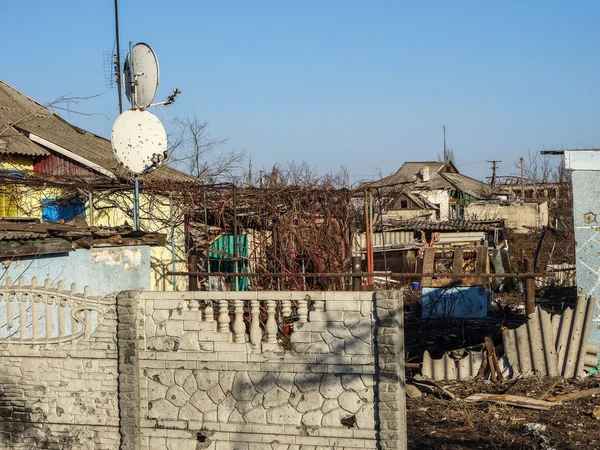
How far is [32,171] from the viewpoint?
50.8ft

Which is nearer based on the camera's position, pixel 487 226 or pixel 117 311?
pixel 117 311

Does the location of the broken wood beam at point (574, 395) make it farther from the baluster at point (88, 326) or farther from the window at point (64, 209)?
the window at point (64, 209)

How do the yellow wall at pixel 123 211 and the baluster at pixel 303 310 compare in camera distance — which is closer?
the baluster at pixel 303 310

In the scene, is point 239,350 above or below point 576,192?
below

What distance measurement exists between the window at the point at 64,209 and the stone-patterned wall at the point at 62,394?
7.79 metres

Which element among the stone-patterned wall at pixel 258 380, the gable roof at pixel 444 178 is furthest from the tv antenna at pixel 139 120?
the gable roof at pixel 444 178

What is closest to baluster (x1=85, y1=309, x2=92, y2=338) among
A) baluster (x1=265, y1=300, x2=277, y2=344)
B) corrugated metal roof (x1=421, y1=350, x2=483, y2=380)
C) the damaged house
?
baluster (x1=265, y1=300, x2=277, y2=344)

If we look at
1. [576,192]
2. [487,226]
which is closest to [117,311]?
[576,192]

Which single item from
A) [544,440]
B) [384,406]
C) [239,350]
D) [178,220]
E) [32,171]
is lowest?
[544,440]

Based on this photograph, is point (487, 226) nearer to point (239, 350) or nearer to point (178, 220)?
point (178, 220)

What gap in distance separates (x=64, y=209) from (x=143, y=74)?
540 cm

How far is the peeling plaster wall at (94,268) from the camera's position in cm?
858

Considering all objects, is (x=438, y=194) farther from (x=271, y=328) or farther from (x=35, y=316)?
(x=35, y=316)

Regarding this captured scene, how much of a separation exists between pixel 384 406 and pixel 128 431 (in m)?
2.44
